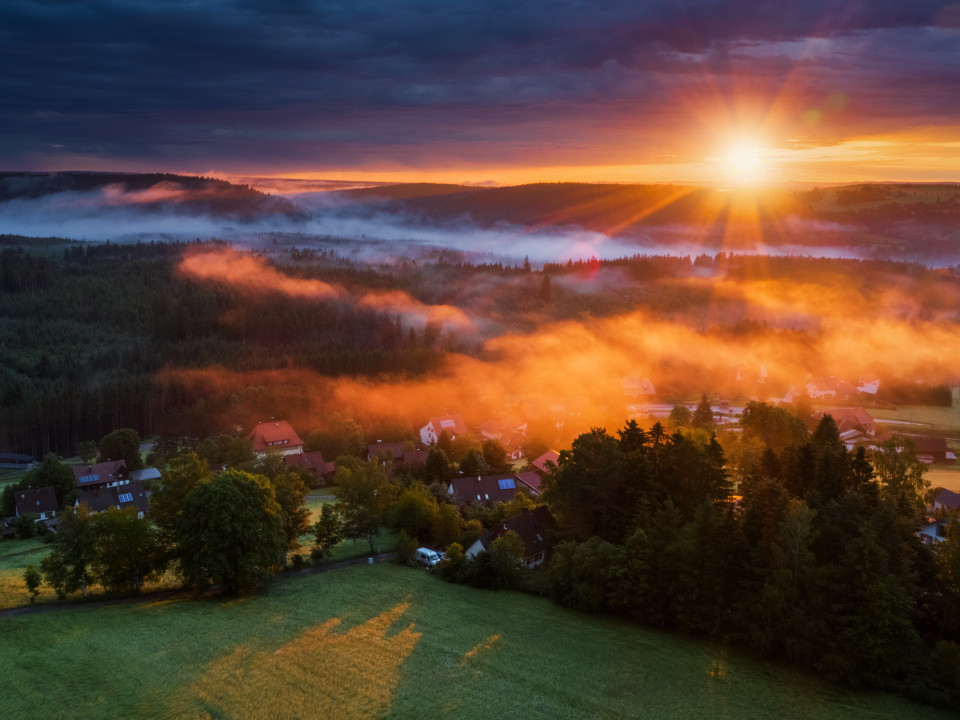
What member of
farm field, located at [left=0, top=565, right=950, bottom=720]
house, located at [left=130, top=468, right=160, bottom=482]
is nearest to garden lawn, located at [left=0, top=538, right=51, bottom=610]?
farm field, located at [left=0, top=565, right=950, bottom=720]

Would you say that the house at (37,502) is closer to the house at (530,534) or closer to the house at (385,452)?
the house at (385,452)

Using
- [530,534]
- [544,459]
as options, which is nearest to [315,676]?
[530,534]

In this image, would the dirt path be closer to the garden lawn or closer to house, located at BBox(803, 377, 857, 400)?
the garden lawn

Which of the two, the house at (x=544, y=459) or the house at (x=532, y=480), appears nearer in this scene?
Answer: the house at (x=532, y=480)

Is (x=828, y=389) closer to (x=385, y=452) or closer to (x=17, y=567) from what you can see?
(x=385, y=452)

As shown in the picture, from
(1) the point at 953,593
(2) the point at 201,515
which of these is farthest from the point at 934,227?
(2) the point at 201,515

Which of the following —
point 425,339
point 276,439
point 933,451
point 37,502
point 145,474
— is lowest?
point 145,474

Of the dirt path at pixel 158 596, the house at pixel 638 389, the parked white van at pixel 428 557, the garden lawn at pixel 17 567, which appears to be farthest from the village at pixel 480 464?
the dirt path at pixel 158 596
